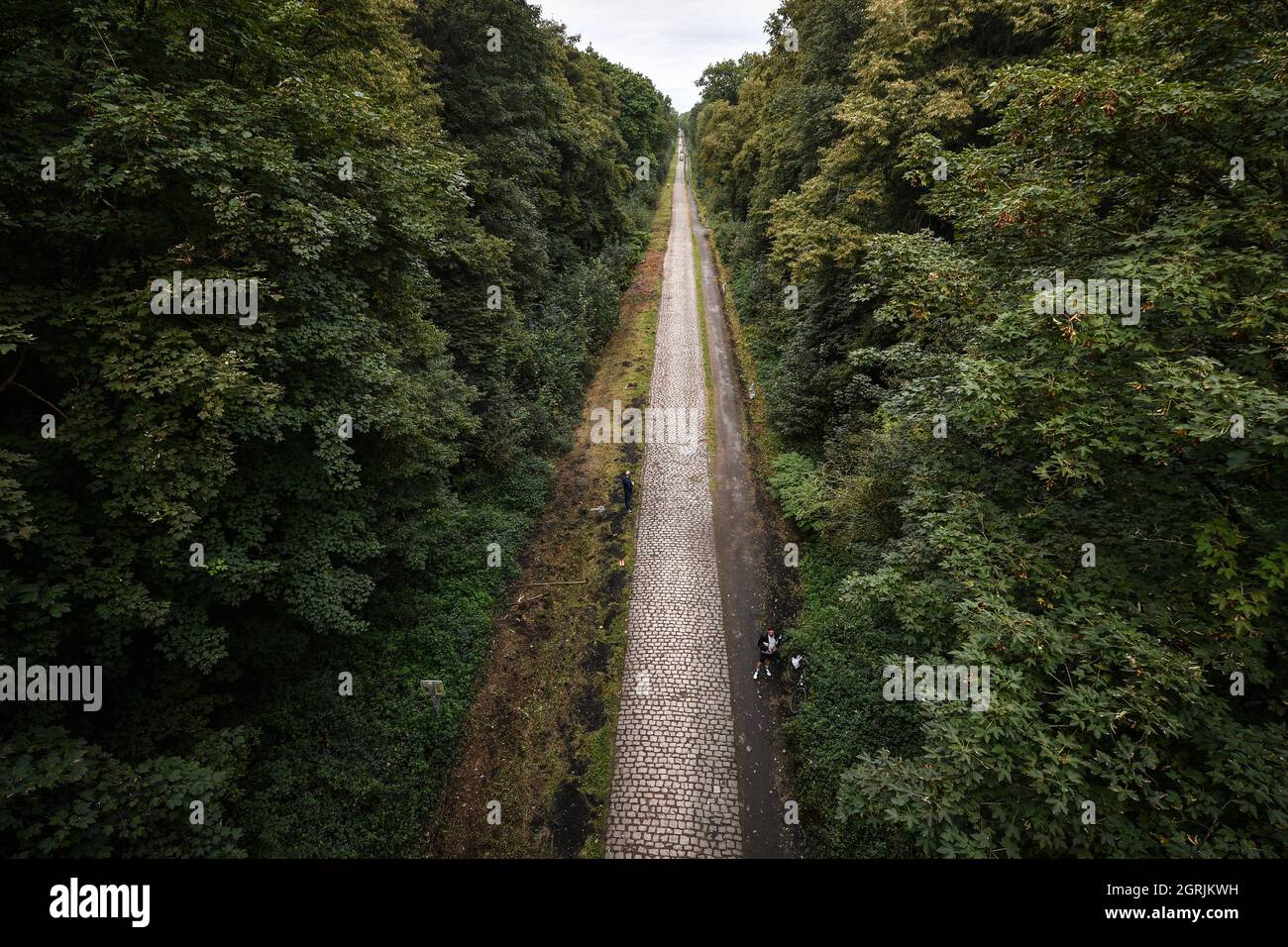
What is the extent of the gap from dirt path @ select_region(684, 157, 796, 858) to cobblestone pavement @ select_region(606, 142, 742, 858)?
0.28m

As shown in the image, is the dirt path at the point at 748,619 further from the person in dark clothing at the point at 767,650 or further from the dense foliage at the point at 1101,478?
the dense foliage at the point at 1101,478

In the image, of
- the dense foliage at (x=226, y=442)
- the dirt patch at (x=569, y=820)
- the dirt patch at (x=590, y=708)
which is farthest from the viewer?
the dirt patch at (x=590, y=708)

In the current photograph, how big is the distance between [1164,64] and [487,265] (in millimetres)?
16570

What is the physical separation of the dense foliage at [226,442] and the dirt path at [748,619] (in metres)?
6.34

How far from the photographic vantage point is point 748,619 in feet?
45.3

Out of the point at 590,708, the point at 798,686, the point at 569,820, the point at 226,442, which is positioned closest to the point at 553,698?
the point at 590,708

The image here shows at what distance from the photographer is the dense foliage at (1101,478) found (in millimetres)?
5324

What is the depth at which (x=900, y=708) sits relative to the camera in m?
9.67

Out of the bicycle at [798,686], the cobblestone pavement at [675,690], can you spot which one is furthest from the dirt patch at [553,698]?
the bicycle at [798,686]

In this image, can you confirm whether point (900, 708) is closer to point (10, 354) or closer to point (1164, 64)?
point (1164, 64)

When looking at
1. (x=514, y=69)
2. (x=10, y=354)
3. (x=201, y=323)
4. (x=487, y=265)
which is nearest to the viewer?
(x=10, y=354)

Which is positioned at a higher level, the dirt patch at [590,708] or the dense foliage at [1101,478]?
the dense foliage at [1101,478]

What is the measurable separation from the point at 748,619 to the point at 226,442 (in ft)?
38.9
